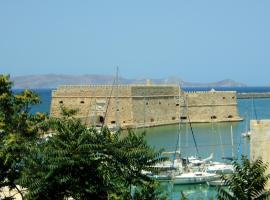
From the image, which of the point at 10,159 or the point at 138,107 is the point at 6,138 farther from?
the point at 138,107

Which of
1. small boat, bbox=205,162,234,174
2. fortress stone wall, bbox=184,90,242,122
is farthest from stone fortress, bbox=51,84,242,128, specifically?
small boat, bbox=205,162,234,174

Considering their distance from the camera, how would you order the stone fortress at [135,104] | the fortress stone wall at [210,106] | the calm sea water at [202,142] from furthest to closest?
the fortress stone wall at [210,106]
the stone fortress at [135,104]
the calm sea water at [202,142]

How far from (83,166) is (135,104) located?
106ft

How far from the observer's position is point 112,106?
136 feet

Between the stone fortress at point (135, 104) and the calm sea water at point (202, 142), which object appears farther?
the stone fortress at point (135, 104)

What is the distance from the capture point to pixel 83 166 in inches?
368

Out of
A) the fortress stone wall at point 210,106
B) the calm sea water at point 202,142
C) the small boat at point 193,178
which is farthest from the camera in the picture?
the fortress stone wall at point 210,106

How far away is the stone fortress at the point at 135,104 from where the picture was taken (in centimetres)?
4103

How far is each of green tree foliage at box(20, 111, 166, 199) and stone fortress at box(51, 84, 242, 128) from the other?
28372 millimetres

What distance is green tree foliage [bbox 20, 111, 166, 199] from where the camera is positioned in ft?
30.1

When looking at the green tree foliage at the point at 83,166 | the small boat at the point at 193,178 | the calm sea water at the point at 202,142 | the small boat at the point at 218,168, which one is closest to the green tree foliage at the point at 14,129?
the green tree foliage at the point at 83,166

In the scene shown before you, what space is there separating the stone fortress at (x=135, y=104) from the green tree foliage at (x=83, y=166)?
93.1ft

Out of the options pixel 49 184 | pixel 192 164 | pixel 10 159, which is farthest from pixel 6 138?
pixel 192 164

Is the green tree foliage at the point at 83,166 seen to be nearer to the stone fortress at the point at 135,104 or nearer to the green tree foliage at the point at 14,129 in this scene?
the green tree foliage at the point at 14,129
